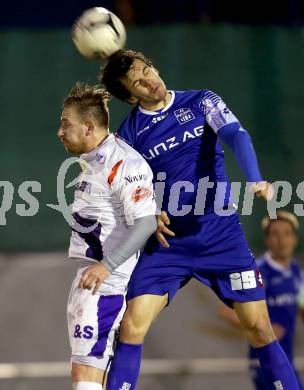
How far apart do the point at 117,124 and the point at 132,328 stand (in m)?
→ 2.67

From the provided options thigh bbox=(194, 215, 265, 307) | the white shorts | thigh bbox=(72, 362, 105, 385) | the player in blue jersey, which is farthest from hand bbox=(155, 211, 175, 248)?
thigh bbox=(72, 362, 105, 385)

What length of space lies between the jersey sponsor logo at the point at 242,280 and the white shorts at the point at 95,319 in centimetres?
62

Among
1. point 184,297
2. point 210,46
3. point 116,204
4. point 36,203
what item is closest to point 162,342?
point 184,297

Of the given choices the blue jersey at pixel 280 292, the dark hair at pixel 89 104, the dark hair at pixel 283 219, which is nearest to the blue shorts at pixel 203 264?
the dark hair at pixel 89 104

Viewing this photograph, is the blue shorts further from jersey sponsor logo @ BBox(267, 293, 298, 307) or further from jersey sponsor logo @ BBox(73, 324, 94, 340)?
jersey sponsor logo @ BBox(267, 293, 298, 307)

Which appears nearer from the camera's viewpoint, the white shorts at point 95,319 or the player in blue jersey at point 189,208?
the white shorts at point 95,319

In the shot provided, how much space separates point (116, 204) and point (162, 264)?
1.58 feet

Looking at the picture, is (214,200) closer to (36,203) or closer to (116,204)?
(116,204)

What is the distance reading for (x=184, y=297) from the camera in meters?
7.59

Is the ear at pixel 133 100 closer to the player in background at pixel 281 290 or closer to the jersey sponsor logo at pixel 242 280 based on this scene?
the jersey sponsor logo at pixel 242 280

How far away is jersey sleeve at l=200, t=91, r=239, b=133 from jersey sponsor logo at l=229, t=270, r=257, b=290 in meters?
0.71

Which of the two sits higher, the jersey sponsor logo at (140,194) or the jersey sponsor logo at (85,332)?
the jersey sponsor logo at (140,194)

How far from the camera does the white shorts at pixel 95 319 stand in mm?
5027

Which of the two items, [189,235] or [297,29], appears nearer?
[189,235]
